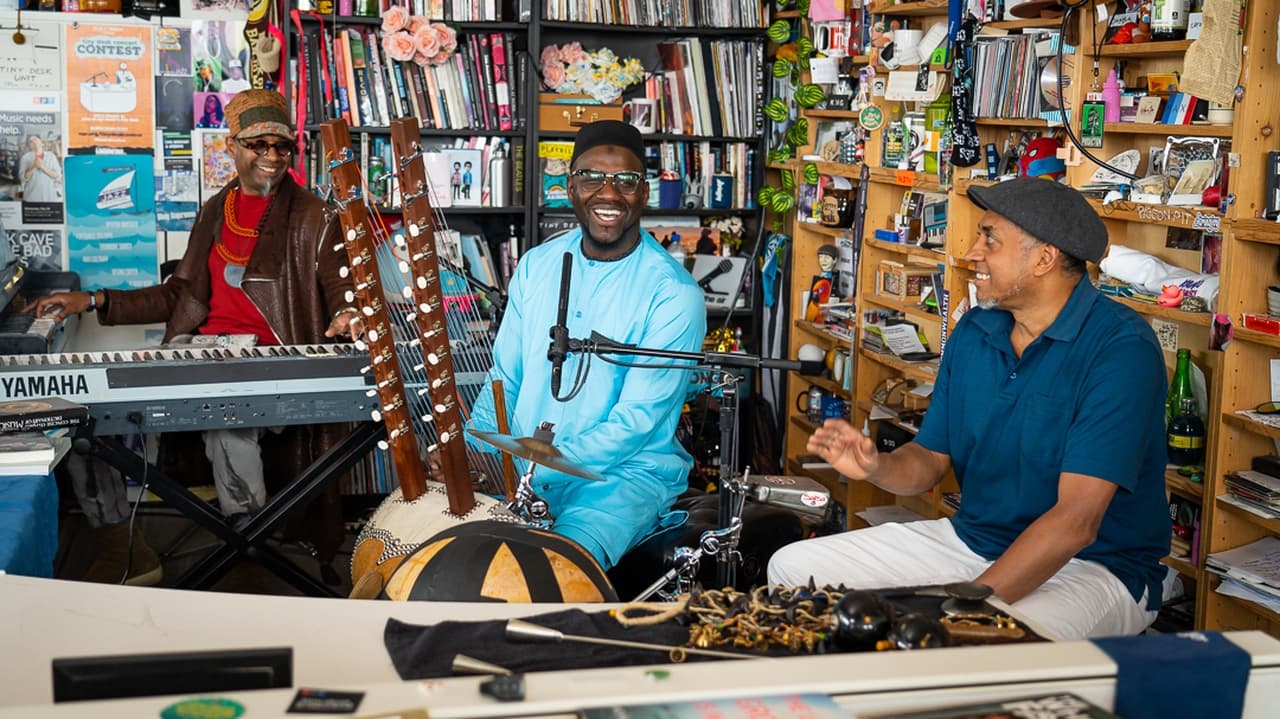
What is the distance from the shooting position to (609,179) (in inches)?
130

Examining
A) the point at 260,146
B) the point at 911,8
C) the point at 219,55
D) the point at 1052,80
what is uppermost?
the point at 911,8

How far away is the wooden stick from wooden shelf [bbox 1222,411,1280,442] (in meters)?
1.70

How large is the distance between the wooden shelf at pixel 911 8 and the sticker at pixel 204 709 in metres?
3.74

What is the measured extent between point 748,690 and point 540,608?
0.57 m

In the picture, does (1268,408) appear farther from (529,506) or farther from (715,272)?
(715,272)

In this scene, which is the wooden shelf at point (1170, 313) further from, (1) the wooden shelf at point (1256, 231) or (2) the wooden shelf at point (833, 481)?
(2) the wooden shelf at point (833, 481)

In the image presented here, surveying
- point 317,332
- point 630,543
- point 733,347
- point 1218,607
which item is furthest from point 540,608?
point 733,347

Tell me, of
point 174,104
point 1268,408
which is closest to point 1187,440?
point 1268,408

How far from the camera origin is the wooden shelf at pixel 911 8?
448 centimetres

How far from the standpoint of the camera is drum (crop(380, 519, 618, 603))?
225 centimetres

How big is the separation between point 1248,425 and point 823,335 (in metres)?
2.38

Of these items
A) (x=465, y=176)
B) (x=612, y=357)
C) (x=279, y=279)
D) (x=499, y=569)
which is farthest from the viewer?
(x=465, y=176)

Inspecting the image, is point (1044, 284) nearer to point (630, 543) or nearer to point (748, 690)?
point (630, 543)

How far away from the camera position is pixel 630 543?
3.07m
